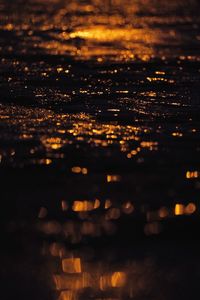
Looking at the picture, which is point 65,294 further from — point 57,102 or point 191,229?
point 57,102

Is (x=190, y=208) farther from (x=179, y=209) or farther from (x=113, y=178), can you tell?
(x=113, y=178)

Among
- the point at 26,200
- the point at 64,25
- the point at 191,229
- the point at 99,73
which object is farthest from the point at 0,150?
the point at 64,25

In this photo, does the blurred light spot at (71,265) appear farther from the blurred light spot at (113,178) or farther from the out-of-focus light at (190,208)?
the blurred light spot at (113,178)

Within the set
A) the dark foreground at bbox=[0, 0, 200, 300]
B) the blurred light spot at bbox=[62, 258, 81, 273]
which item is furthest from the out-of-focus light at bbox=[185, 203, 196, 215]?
the blurred light spot at bbox=[62, 258, 81, 273]

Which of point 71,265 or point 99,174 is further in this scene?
point 99,174

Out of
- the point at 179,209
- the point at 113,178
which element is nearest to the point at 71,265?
the point at 179,209

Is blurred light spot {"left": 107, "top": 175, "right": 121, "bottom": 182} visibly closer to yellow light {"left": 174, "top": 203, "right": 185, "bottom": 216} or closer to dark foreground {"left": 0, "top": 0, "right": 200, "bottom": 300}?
dark foreground {"left": 0, "top": 0, "right": 200, "bottom": 300}

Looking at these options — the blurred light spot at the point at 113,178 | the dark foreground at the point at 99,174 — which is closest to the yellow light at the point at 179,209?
the dark foreground at the point at 99,174

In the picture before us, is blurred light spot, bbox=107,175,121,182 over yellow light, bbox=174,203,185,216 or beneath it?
over
